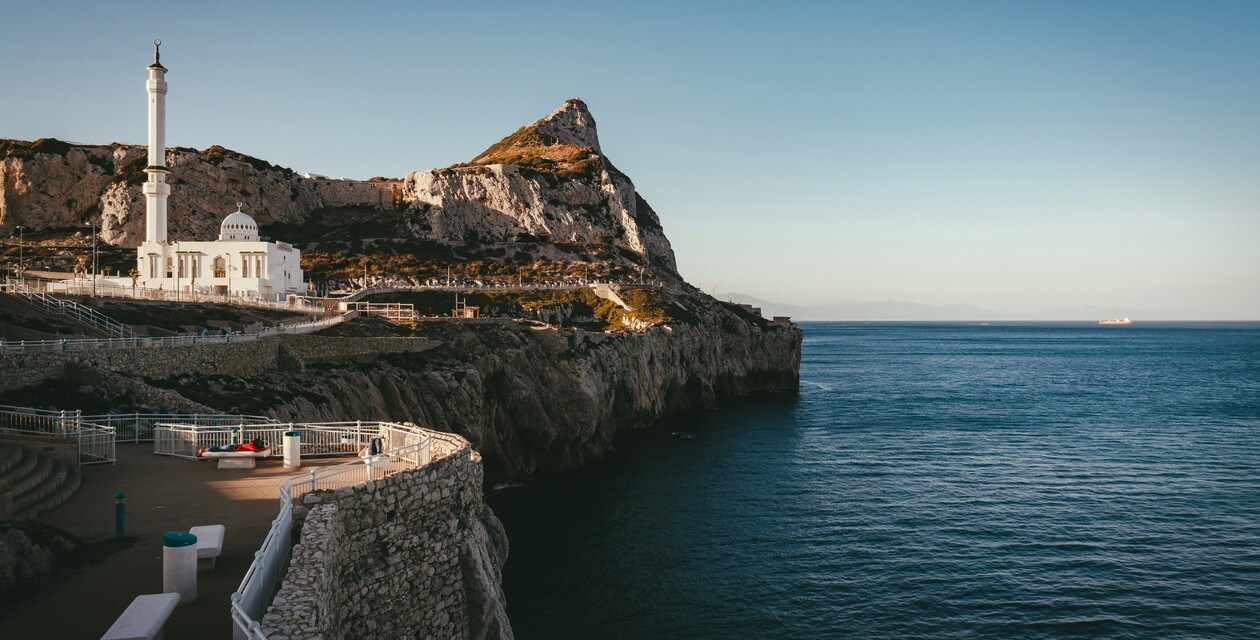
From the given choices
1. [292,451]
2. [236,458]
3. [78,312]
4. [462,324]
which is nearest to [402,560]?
[292,451]

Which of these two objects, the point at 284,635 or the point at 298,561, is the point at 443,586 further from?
the point at 284,635

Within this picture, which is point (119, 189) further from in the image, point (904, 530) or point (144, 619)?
point (144, 619)

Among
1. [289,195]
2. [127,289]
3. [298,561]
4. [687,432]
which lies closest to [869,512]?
[687,432]

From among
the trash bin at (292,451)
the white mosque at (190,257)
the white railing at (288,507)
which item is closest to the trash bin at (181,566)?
the white railing at (288,507)

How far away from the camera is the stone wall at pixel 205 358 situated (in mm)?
28547

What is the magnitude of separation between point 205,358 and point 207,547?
25019mm

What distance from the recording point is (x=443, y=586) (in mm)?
19203

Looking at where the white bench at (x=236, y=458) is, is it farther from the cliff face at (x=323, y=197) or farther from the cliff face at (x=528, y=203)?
the cliff face at (x=528, y=203)

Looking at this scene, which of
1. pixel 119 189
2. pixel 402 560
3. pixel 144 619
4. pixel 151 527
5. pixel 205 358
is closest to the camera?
pixel 144 619

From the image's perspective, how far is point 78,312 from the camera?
145 feet

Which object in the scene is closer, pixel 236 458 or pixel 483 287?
pixel 236 458

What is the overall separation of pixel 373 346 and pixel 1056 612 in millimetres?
39686

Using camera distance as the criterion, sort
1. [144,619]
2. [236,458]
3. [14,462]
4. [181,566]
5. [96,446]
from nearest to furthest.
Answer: [144,619], [181,566], [14,462], [236,458], [96,446]

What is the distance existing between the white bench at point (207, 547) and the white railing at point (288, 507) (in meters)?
0.67
